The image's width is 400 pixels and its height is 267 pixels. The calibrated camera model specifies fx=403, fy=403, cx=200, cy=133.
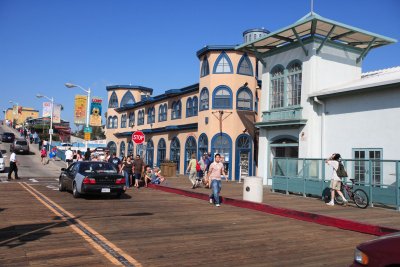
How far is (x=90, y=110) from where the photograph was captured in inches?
1161

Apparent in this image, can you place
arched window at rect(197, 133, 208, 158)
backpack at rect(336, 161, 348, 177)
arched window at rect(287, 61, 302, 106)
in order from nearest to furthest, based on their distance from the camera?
backpack at rect(336, 161, 348, 177) → arched window at rect(287, 61, 302, 106) → arched window at rect(197, 133, 208, 158)

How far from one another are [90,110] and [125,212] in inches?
761

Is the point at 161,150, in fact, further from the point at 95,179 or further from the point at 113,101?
the point at 95,179

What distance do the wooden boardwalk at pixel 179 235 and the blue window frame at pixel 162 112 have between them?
2322cm

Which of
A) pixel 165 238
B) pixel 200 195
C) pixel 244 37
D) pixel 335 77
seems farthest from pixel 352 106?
pixel 244 37

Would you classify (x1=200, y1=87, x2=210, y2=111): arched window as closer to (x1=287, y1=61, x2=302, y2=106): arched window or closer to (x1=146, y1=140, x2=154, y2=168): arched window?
(x1=287, y1=61, x2=302, y2=106): arched window

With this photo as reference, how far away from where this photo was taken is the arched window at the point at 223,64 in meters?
28.3

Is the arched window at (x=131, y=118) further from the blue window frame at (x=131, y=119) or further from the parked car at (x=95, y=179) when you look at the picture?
the parked car at (x=95, y=179)

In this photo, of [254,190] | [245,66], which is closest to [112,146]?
[245,66]

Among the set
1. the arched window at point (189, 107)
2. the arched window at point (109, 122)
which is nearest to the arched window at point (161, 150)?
the arched window at point (189, 107)

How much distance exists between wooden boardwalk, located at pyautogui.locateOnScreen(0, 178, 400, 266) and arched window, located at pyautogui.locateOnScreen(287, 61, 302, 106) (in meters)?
7.59

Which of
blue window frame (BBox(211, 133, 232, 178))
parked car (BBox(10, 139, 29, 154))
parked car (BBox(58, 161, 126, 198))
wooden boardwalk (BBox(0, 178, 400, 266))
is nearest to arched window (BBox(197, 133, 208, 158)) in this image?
blue window frame (BBox(211, 133, 232, 178))

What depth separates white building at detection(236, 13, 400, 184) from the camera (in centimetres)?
1605

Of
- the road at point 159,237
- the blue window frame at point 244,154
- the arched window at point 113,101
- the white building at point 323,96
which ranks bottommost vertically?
the road at point 159,237
